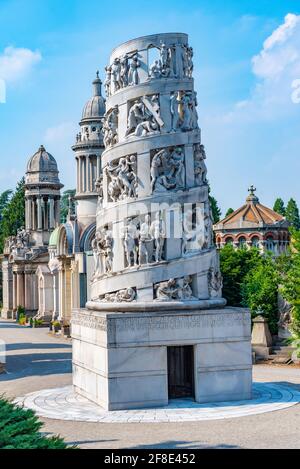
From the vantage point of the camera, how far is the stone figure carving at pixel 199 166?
19484 millimetres

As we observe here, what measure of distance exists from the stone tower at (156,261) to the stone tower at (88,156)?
2693 centimetres

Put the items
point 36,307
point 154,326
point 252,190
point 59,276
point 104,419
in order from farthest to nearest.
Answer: point 252,190 → point 36,307 → point 59,276 → point 154,326 → point 104,419

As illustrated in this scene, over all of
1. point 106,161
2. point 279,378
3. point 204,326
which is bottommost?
point 279,378

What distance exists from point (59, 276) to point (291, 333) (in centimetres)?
2280

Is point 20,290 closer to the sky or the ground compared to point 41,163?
closer to the ground

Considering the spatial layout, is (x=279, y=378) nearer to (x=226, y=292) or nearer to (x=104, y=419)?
(x=104, y=419)

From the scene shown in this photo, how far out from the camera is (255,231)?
6644 centimetres

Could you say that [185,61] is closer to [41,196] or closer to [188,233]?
[188,233]

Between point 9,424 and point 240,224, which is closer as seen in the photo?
point 9,424

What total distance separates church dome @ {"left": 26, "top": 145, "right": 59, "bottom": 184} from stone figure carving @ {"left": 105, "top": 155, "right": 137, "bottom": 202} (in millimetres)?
46154

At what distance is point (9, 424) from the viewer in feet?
36.8

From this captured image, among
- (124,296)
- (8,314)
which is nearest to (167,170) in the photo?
(124,296)

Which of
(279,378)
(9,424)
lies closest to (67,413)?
(9,424)

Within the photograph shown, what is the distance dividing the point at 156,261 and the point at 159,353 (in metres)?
2.51
